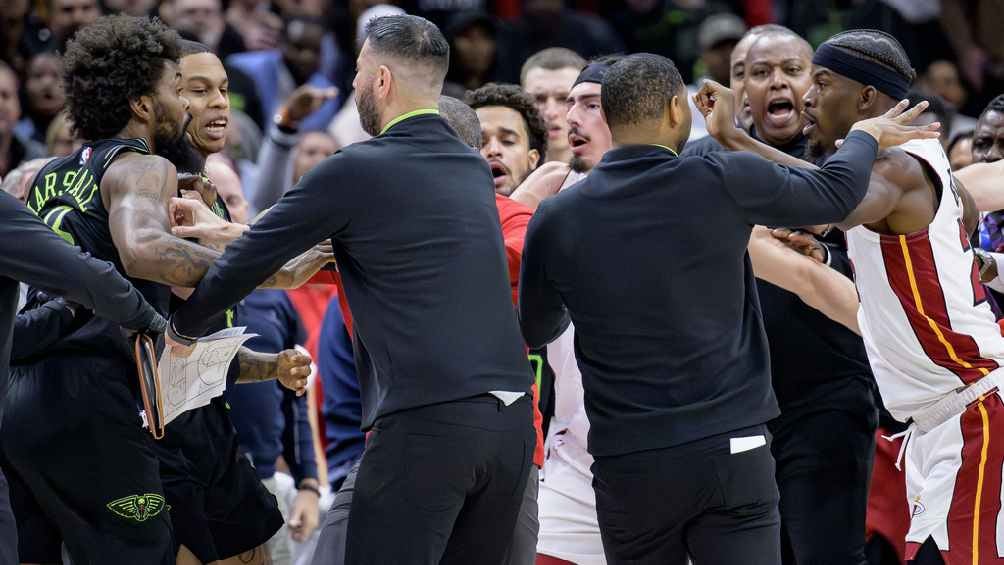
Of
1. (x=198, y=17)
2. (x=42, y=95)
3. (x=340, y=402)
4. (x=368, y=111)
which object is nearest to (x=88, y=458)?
(x=368, y=111)

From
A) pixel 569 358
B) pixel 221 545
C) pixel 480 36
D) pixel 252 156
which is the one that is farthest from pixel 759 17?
pixel 221 545

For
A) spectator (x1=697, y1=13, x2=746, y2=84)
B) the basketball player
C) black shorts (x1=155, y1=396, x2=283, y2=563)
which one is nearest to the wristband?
black shorts (x1=155, y1=396, x2=283, y2=563)

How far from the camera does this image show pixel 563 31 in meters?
11.4

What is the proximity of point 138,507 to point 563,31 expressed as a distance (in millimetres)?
7192

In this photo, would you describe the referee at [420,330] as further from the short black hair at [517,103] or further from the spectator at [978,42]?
the spectator at [978,42]

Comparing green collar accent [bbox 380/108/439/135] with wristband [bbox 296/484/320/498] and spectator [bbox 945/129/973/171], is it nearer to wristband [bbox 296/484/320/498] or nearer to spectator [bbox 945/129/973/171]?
wristband [bbox 296/484/320/498]

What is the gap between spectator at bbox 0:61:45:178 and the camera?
9.32 m

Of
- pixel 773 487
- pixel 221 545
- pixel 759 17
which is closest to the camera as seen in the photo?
pixel 773 487

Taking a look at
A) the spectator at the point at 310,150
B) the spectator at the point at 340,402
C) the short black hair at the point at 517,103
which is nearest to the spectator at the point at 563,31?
the spectator at the point at 310,150

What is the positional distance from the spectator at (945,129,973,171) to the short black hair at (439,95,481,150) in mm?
3365

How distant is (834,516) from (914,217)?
4.88 feet

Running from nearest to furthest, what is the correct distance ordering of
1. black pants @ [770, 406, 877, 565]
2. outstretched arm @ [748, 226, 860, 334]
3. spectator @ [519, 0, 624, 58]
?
1. outstretched arm @ [748, 226, 860, 334]
2. black pants @ [770, 406, 877, 565]
3. spectator @ [519, 0, 624, 58]

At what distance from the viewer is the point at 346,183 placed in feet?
14.0

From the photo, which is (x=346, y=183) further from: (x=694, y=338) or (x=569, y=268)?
(x=694, y=338)
